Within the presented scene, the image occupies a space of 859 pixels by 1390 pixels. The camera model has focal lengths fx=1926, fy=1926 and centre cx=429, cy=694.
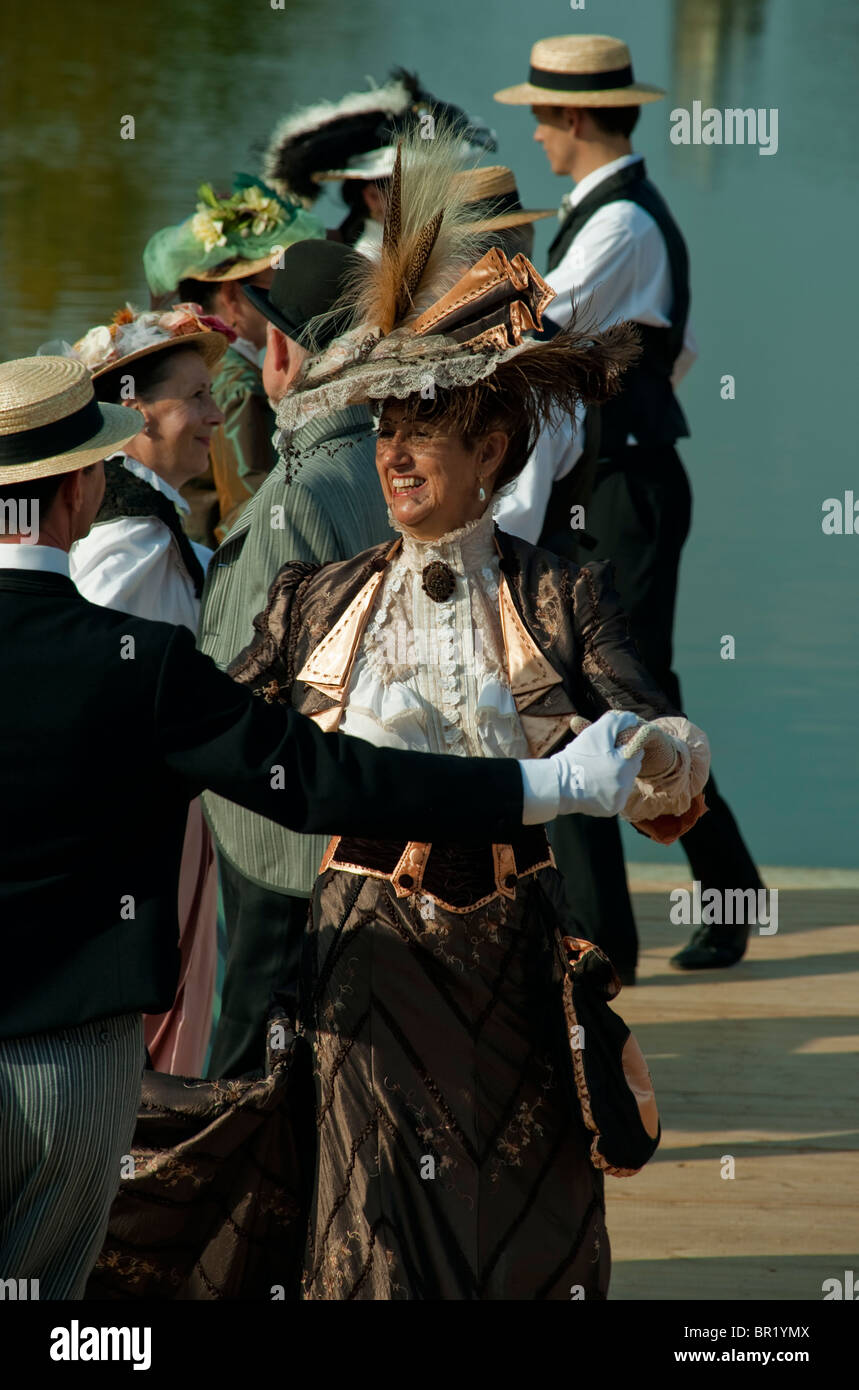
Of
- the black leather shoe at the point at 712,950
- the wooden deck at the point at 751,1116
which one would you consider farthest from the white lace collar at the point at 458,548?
the black leather shoe at the point at 712,950

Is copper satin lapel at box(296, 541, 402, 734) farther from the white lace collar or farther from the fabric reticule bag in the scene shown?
the fabric reticule bag

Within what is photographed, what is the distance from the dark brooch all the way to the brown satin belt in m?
0.37

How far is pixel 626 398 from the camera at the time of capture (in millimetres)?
4969

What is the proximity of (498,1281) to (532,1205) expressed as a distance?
0.37 ft

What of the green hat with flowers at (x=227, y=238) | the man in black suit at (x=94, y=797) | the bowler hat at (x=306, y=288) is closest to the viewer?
the man in black suit at (x=94, y=797)

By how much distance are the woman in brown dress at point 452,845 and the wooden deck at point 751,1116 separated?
839 millimetres

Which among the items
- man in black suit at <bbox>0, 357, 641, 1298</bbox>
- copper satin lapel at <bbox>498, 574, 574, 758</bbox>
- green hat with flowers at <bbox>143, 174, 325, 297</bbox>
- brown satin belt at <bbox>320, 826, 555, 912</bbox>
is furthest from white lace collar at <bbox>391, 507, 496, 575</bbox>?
green hat with flowers at <bbox>143, 174, 325, 297</bbox>

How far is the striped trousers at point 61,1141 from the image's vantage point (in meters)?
2.31

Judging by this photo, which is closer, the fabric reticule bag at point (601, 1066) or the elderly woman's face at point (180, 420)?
the fabric reticule bag at point (601, 1066)

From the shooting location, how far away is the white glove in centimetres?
237

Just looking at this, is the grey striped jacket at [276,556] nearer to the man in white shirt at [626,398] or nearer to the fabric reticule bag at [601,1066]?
the fabric reticule bag at [601,1066]

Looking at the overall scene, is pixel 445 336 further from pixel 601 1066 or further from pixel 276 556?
pixel 601 1066

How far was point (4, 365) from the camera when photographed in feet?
8.08

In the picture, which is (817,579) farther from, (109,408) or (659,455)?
(109,408)
